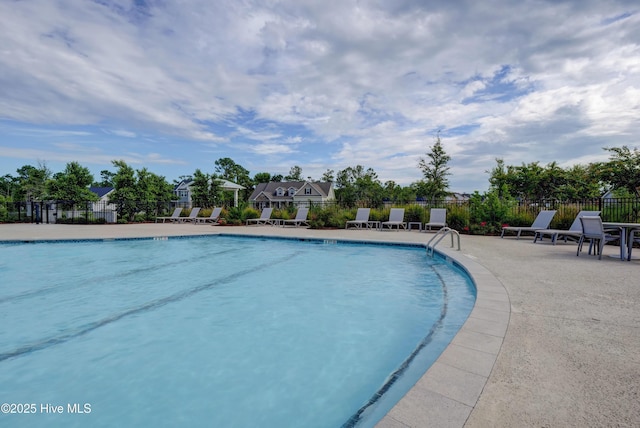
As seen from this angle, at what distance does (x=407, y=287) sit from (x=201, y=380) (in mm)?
3590

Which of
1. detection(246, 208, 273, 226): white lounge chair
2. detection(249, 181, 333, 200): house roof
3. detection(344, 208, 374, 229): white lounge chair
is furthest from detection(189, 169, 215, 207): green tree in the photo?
detection(249, 181, 333, 200): house roof

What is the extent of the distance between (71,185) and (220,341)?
21.7 m

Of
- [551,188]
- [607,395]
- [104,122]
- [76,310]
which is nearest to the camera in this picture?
[607,395]

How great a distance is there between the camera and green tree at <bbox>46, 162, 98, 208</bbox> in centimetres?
1906

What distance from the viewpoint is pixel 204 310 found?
440 centimetres

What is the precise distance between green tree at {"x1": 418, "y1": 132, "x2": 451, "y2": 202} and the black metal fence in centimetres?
1274

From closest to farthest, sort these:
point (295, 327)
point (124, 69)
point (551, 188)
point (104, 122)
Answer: point (295, 327) → point (124, 69) → point (104, 122) → point (551, 188)

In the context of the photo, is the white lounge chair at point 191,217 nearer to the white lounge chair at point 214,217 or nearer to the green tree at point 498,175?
the white lounge chair at point 214,217

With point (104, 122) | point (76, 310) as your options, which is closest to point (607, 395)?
point (76, 310)

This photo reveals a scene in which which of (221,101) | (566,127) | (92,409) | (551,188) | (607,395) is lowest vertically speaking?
(92,409)

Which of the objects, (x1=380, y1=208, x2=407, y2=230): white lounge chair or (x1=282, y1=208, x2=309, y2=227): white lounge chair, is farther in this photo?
(x1=282, y1=208, x2=309, y2=227): white lounge chair

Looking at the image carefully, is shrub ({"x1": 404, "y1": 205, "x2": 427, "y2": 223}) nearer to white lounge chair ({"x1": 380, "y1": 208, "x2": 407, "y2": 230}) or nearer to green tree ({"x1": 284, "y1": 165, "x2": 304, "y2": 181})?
white lounge chair ({"x1": 380, "y1": 208, "x2": 407, "y2": 230})

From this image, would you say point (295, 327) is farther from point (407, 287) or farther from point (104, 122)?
point (104, 122)

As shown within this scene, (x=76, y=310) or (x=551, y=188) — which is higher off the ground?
(x=551, y=188)
